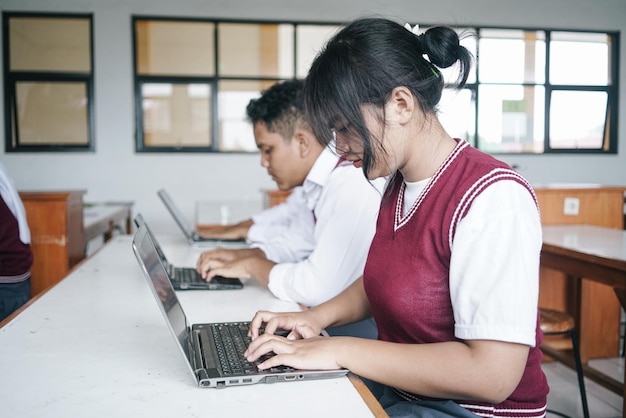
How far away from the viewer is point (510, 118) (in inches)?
242

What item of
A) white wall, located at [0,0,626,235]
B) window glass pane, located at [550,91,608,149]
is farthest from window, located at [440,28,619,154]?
white wall, located at [0,0,626,235]

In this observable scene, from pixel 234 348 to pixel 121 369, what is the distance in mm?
174

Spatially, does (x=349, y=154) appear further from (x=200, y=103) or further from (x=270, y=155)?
(x=200, y=103)

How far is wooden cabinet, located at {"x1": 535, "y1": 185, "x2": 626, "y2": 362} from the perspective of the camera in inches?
117

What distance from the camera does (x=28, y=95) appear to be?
5.46 metres

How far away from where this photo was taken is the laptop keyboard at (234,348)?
0.85 m

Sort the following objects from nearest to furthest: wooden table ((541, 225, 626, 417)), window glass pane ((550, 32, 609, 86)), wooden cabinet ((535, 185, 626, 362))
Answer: wooden table ((541, 225, 626, 417)) → wooden cabinet ((535, 185, 626, 362)) → window glass pane ((550, 32, 609, 86))

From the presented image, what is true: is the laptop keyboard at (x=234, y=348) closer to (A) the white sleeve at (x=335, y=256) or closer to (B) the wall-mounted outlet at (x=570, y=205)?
(A) the white sleeve at (x=335, y=256)

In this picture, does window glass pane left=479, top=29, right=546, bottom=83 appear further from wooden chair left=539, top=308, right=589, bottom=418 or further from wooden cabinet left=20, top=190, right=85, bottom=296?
wooden cabinet left=20, top=190, right=85, bottom=296

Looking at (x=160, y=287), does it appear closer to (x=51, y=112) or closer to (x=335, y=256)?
(x=335, y=256)

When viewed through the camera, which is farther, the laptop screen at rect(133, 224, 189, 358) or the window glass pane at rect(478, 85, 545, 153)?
the window glass pane at rect(478, 85, 545, 153)

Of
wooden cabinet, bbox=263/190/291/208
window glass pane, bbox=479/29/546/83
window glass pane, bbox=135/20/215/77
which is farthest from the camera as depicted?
window glass pane, bbox=479/29/546/83

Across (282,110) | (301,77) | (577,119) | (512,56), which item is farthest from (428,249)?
(577,119)

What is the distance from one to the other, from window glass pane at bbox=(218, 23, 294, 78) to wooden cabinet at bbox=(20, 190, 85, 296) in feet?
11.5
